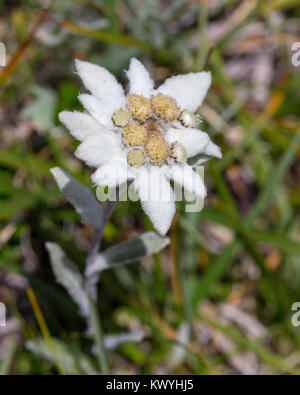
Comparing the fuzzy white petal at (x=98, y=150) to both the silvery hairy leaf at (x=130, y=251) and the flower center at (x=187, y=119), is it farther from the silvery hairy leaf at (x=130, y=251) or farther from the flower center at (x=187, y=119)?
the silvery hairy leaf at (x=130, y=251)

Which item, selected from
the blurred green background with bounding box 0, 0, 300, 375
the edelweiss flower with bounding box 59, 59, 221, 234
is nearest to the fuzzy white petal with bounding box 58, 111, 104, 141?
the edelweiss flower with bounding box 59, 59, 221, 234

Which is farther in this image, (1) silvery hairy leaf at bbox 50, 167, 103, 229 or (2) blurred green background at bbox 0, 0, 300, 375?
(2) blurred green background at bbox 0, 0, 300, 375

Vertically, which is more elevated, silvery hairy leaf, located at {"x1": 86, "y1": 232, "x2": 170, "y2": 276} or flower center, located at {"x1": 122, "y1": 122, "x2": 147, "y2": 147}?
flower center, located at {"x1": 122, "y1": 122, "x2": 147, "y2": 147}

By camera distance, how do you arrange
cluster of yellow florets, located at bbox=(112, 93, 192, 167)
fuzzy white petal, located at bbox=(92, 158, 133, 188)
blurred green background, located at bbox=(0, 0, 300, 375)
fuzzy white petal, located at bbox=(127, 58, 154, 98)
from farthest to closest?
blurred green background, located at bbox=(0, 0, 300, 375) → fuzzy white petal, located at bbox=(127, 58, 154, 98) → cluster of yellow florets, located at bbox=(112, 93, 192, 167) → fuzzy white petal, located at bbox=(92, 158, 133, 188)

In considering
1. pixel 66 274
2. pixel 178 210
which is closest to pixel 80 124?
pixel 66 274

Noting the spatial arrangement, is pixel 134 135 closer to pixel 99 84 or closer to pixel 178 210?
pixel 99 84

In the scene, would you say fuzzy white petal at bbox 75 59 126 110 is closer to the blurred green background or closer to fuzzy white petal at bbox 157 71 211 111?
fuzzy white petal at bbox 157 71 211 111
